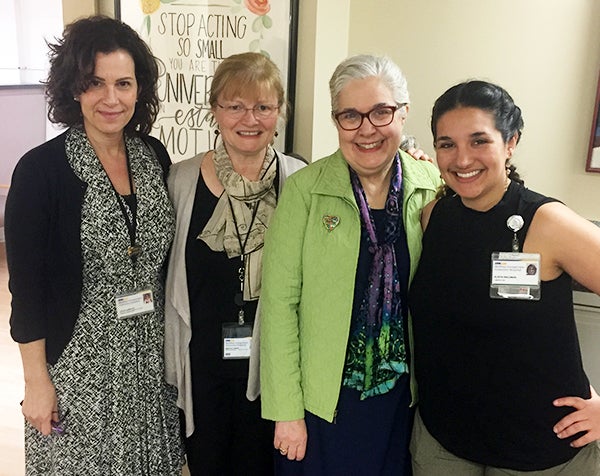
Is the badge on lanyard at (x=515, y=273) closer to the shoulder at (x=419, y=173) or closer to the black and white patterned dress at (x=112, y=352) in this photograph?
the shoulder at (x=419, y=173)

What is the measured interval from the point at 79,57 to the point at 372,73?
0.78 metres

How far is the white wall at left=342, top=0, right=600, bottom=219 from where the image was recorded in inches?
89.7

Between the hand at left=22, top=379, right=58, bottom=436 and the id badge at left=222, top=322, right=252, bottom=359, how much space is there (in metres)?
0.48

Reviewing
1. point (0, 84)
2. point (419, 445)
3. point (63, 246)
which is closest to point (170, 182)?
point (63, 246)

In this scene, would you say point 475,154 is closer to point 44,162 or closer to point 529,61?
point 44,162

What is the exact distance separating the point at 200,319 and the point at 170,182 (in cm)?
42

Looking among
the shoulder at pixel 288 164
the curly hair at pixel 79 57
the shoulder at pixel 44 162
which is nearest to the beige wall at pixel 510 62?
the shoulder at pixel 288 164

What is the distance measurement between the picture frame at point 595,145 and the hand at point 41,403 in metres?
2.05

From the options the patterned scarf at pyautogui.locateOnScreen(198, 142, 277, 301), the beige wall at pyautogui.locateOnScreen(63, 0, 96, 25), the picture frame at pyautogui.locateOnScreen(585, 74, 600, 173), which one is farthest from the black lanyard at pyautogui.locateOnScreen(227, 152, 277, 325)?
the picture frame at pyautogui.locateOnScreen(585, 74, 600, 173)

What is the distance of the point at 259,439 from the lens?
182 centimetres

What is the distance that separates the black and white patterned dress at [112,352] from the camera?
159cm

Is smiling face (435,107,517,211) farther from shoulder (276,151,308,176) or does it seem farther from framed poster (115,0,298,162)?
framed poster (115,0,298,162)

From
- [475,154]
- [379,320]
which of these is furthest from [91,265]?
[475,154]

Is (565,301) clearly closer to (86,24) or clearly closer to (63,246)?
(63,246)
